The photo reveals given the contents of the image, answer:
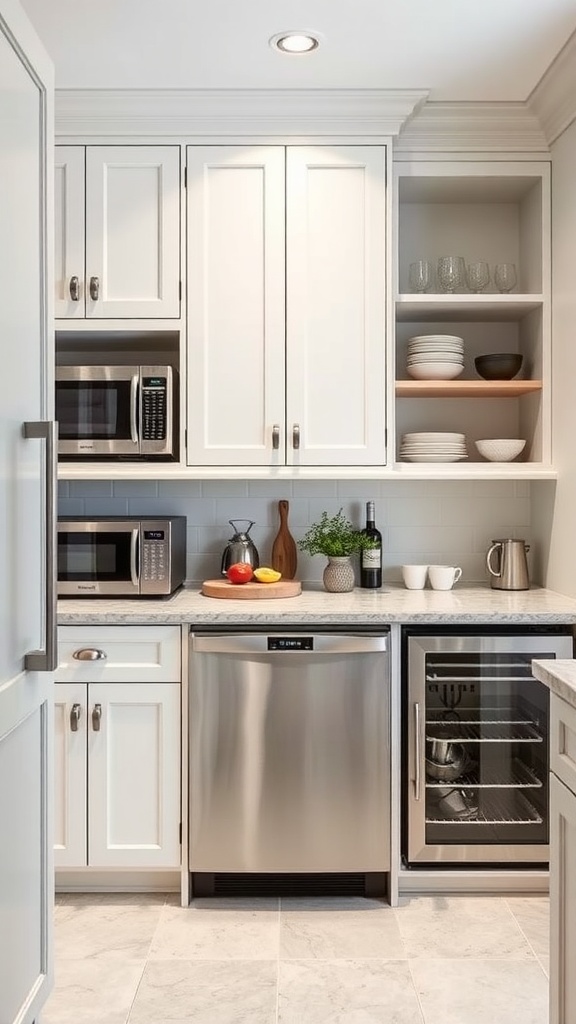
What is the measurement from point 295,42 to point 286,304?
795mm

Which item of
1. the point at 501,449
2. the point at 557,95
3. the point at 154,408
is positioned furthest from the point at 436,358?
the point at 154,408

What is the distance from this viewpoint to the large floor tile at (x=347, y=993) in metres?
2.03

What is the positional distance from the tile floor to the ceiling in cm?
264

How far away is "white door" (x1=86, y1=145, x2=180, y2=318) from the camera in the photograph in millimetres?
2873

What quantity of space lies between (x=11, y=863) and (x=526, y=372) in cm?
249

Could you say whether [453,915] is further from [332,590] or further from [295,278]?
[295,278]

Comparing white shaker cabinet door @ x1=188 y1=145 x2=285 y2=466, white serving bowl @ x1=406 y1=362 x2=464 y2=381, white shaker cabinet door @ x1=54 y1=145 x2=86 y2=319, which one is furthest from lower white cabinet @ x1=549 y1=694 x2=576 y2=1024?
white shaker cabinet door @ x1=54 y1=145 x2=86 y2=319

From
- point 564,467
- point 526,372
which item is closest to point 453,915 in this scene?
point 564,467

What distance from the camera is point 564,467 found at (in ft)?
9.52

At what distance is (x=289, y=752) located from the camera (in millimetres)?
2586

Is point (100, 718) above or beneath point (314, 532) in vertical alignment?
beneath

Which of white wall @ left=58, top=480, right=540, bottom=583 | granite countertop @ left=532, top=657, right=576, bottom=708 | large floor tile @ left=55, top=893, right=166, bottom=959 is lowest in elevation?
large floor tile @ left=55, top=893, right=166, bottom=959

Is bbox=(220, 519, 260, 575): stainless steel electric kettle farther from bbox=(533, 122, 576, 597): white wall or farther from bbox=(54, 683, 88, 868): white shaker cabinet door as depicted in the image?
bbox=(533, 122, 576, 597): white wall

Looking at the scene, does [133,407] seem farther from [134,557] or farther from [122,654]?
[122,654]
